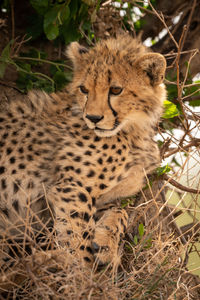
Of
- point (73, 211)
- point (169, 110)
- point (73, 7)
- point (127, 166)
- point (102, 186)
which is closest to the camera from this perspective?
point (73, 211)

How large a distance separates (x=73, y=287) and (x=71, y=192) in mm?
613

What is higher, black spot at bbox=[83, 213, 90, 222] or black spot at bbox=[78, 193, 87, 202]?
black spot at bbox=[78, 193, 87, 202]

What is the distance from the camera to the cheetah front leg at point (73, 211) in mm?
2270

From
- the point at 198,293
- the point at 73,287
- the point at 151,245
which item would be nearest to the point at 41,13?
the point at 151,245

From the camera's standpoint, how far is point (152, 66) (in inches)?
97.6

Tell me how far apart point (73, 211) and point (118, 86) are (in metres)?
0.74

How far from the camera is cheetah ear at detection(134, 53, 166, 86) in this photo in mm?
2432

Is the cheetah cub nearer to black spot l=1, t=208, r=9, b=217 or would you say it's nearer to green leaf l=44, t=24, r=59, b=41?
black spot l=1, t=208, r=9, b=217

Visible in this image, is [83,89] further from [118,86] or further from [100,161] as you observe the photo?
[100,161]

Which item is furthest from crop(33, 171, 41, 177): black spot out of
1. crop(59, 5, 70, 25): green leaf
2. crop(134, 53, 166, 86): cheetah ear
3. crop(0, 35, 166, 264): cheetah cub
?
crop(59, 5, 70, 25): green leaf

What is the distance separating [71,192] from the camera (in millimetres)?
2326

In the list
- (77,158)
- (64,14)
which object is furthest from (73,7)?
(77,158)

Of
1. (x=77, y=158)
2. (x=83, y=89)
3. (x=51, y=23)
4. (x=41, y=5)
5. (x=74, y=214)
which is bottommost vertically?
(x=74, y=214)

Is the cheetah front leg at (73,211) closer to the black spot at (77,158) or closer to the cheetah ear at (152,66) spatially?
the black spot at (77,158)
